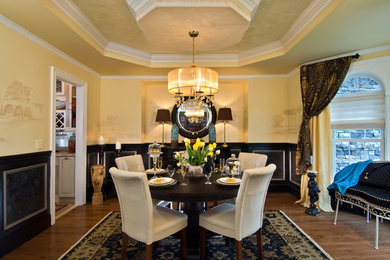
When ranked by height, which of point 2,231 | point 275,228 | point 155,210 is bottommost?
point 275,228

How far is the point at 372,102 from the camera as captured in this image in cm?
310

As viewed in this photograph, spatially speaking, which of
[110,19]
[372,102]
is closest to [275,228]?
[372,102]

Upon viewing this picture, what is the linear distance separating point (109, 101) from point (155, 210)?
10.1 feet

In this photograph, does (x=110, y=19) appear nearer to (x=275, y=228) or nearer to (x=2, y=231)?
(x=2, y=231)

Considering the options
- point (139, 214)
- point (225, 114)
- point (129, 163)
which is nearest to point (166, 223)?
point (139, 214)

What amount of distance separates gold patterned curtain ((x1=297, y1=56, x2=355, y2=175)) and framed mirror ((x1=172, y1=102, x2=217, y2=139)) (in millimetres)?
1802

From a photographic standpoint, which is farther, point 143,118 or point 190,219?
point 143,118

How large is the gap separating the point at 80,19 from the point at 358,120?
437 cm

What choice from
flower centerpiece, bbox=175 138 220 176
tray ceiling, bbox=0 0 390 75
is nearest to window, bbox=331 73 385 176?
tray ceiling, bbox=0 0 390 75

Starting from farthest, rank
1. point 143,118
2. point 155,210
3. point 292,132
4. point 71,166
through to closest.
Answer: point 143,118 → point 292,132 → point 71,166 → point 155,210

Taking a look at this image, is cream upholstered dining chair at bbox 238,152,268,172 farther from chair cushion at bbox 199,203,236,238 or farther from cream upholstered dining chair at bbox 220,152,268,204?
chair cushion at bbox 199,203,236,238

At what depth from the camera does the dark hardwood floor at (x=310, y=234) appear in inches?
84.8

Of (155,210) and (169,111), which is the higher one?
(169,111)

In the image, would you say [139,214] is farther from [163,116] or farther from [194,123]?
[194,123]
